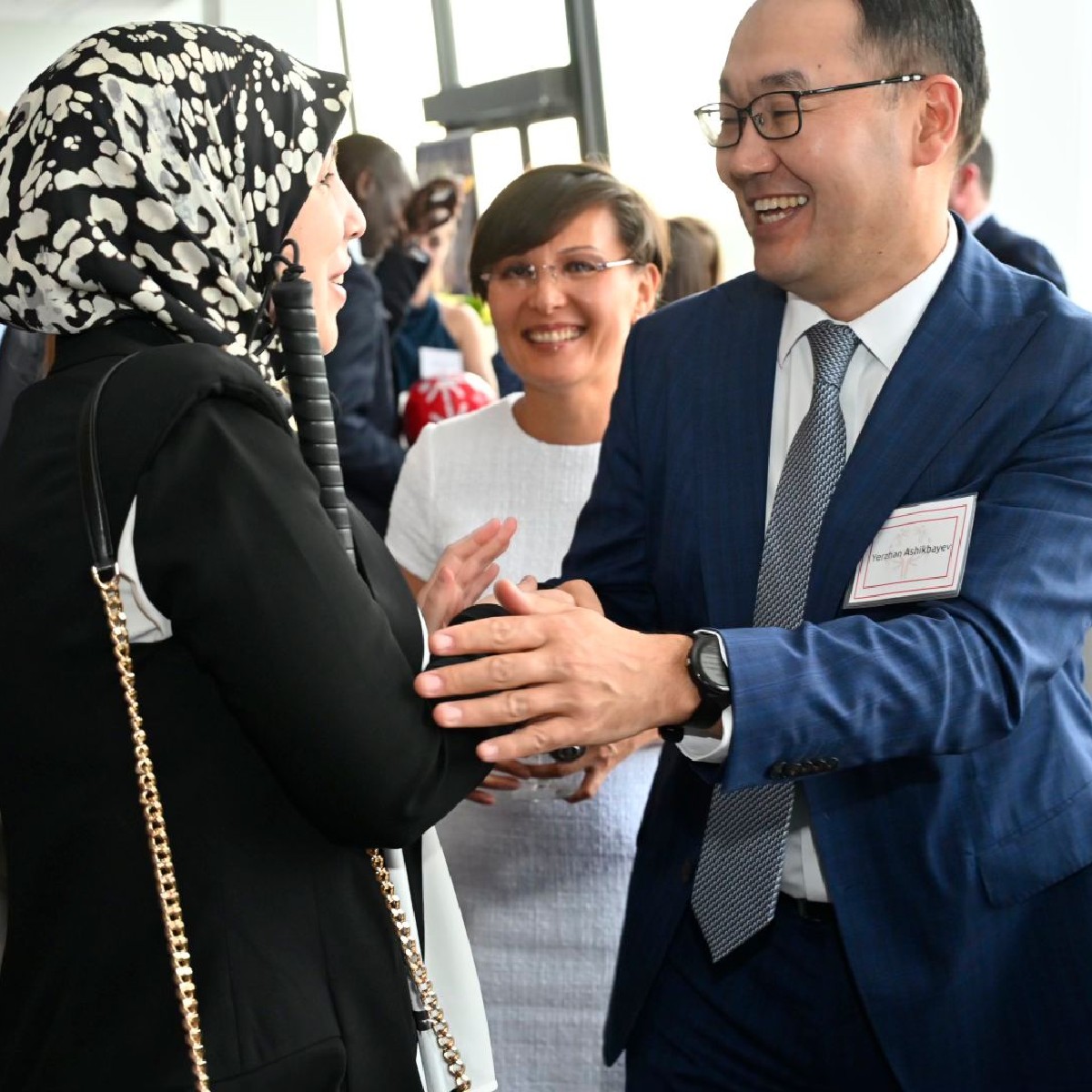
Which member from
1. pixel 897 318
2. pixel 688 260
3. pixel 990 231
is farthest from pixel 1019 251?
pixel 897 318

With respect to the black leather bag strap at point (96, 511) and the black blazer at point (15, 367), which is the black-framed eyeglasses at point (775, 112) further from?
the black blazer at point (15, 367)

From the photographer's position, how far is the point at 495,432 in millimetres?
2791

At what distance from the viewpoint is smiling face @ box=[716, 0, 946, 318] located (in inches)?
69.4

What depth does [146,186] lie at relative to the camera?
52.6 inches

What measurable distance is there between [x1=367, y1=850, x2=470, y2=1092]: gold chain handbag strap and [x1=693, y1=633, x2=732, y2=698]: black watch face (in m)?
0.37

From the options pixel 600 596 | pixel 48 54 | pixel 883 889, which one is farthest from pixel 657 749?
pixel 48 54

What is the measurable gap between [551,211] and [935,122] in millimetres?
993

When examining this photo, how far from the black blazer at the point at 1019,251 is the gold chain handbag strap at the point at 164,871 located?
3145mm

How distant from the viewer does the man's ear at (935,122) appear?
5.92 ft

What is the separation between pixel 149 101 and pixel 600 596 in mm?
925

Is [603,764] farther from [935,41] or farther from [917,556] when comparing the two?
[935,41]

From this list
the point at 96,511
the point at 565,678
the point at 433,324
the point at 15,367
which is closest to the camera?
the point at 96,511

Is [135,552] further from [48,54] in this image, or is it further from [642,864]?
[48,54]

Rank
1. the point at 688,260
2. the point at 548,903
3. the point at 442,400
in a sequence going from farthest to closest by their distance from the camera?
the point at 442,400 < the point at 688,260 < the point at 548,903
